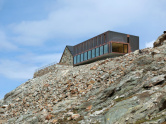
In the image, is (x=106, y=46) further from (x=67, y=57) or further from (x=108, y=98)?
(x=108, y=98)

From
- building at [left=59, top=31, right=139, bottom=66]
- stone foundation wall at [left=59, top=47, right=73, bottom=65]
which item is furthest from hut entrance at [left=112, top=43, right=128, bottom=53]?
stone foundation wall at [left=59, top=47, right=73, bottom=65]

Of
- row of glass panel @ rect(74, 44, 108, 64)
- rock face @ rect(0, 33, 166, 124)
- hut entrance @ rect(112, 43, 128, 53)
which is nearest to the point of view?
rock face @ rect(0, 33, 166, 124)

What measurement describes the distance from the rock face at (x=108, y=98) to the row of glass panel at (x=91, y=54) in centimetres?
2100

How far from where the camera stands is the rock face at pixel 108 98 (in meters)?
11.8

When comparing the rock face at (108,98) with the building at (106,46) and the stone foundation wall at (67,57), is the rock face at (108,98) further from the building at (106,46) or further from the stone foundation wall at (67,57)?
the stone foundation wall at (67,57)

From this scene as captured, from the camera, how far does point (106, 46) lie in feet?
158

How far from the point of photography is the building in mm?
48000

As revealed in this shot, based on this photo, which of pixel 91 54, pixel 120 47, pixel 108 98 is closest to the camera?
pixel 108 98

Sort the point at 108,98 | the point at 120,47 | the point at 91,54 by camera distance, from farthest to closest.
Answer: the point at 91,54
the point at 120,47
the point at 108,98

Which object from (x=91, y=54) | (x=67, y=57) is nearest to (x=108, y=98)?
(x=91, y=54)

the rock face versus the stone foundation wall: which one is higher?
the stone foundation wall

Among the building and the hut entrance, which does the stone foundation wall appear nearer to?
the building

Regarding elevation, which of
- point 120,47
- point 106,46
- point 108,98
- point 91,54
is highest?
point 120,47

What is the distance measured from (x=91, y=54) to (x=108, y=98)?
35.3m
